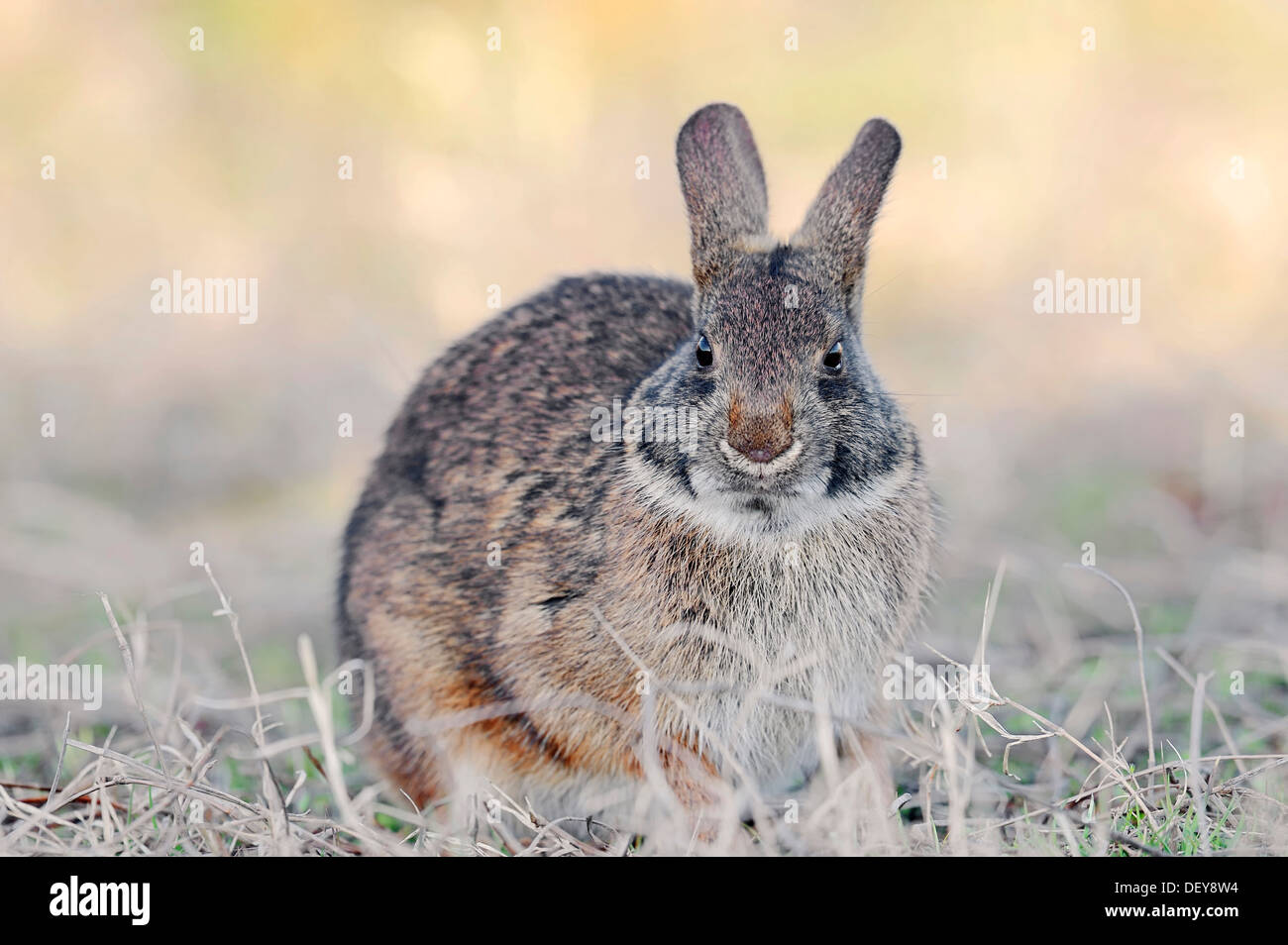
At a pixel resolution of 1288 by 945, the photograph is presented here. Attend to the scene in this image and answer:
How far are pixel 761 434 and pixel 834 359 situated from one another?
0.60 meters

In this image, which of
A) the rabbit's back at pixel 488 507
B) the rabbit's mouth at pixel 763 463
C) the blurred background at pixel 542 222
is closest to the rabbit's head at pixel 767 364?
the rabbit's mouth at pixel 763 463

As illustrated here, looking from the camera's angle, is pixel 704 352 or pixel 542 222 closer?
pixel 704 352

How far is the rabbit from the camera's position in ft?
14.8

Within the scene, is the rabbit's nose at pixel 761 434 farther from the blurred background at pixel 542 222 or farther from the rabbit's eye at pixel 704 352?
the blurred background at pixel 542 222

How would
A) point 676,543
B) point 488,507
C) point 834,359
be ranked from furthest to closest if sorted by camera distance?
point 488,507 < point 676,543 < point 834,359

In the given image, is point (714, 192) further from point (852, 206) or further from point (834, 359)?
point (834, 359)

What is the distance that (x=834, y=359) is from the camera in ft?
15.3

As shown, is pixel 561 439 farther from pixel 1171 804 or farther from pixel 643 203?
pixel 643 203

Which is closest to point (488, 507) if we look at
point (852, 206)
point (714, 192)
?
point (714, 192)

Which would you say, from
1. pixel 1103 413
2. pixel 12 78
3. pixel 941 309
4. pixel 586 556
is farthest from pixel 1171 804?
pixel 12 78

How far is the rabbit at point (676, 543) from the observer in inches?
178

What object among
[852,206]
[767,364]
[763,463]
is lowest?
[763,463]

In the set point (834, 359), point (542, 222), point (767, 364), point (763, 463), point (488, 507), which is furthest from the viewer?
point (542, 222)

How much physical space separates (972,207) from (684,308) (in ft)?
21.9
